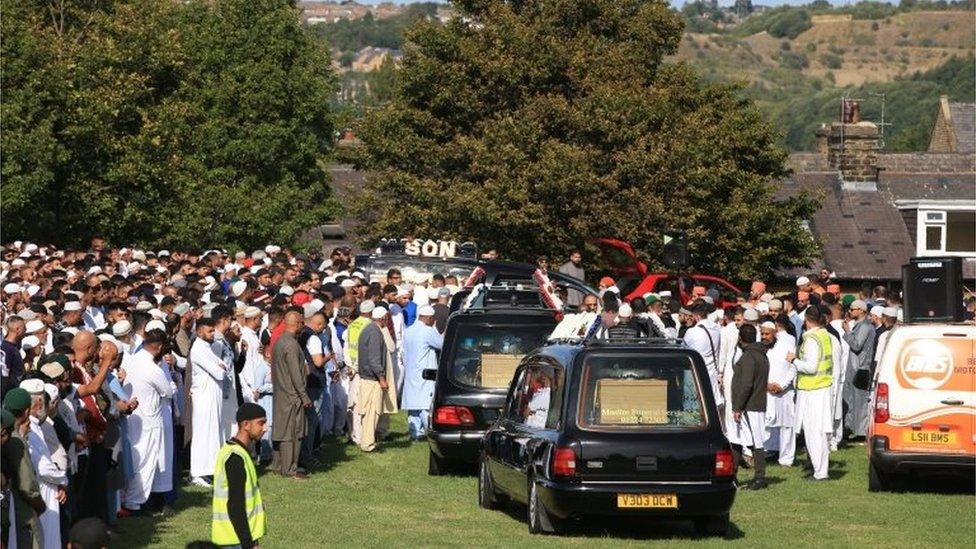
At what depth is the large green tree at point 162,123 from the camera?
155ft

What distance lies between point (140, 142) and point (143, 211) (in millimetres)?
1944

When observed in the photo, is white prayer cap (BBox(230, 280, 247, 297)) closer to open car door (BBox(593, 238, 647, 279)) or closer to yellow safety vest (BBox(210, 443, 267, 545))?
yellow safety vest (BBox(210, 443, 267, 545))

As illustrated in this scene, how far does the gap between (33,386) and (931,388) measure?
953 centimetres

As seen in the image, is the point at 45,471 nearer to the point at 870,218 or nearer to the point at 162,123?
the point at 162,123

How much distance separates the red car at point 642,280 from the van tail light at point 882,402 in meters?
14.2

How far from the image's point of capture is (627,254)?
38344 mm

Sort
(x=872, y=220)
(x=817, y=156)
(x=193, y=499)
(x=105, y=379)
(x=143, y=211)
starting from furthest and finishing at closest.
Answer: (x=817, y=156)
(x=872, y=220)
(x=143, y=211)
(x=193, y=499)
(x=105, y=379)

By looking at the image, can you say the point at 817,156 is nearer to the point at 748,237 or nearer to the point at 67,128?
the point at 748,237

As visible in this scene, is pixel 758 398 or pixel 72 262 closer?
pixel 758 398

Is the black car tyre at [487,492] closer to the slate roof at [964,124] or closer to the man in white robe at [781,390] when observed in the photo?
the man in white robe at [781,390]

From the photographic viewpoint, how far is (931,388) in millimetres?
18891

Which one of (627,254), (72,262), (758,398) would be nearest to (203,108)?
(627,254)

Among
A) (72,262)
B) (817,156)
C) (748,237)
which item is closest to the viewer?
(72,262)

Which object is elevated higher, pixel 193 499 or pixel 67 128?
pixel 67 128
